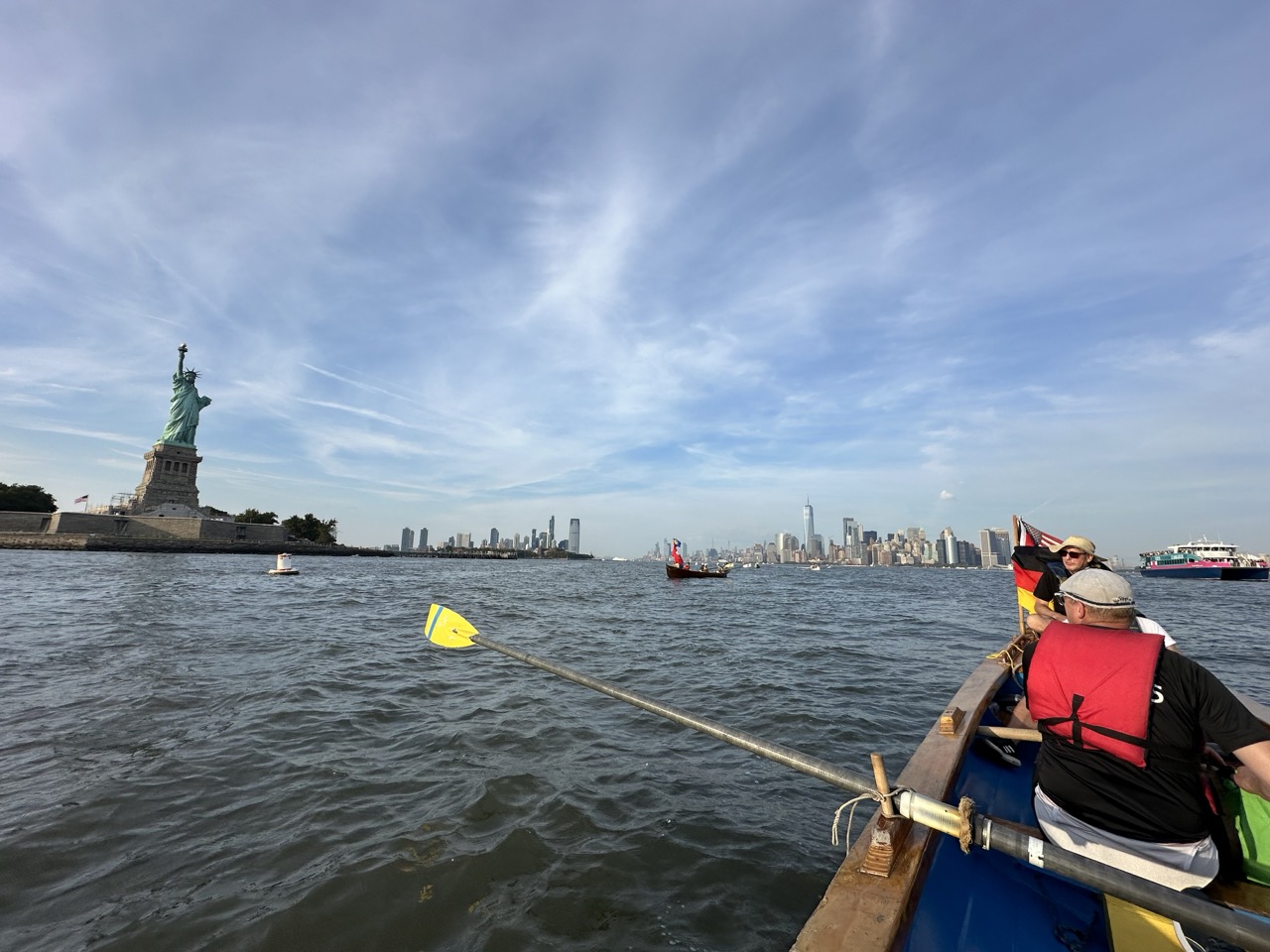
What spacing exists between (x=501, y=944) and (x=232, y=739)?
19.0 feet

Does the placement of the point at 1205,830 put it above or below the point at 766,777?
above

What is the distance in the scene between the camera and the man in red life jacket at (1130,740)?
295 cm

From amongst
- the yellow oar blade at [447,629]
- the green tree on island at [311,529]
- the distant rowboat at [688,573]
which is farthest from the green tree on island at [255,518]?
the yellow oar blade at [447,629]

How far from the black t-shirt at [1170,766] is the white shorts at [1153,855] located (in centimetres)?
4

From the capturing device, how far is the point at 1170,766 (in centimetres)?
304

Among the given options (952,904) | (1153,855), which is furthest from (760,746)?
(1153,855)

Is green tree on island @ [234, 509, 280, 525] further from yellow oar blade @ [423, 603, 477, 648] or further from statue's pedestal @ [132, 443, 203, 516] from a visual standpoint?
yellow oar blade @ [423, 603, 477, 648]

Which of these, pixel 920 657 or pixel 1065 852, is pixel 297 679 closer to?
pixel 1065 852

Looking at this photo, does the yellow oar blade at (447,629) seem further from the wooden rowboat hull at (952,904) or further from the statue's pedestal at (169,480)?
the statue's pedestal at (169,480)

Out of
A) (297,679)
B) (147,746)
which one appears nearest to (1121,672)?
(147,746)

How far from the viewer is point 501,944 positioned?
355 cm

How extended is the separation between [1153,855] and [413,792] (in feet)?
20.5

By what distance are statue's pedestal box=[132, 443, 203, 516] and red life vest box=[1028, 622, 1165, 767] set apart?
10558cm

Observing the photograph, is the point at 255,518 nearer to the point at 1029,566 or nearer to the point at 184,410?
the point at 184,410
